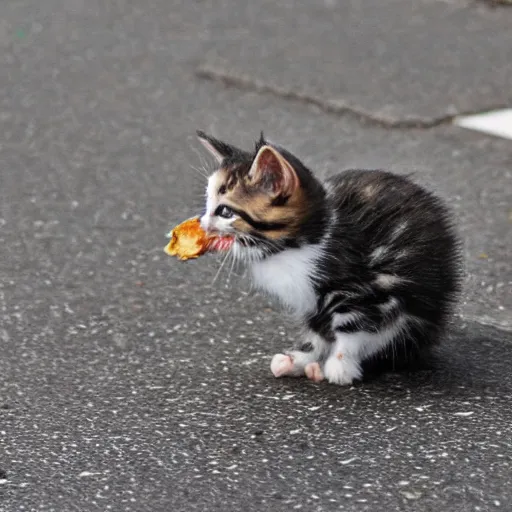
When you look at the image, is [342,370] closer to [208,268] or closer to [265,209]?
[265,209]

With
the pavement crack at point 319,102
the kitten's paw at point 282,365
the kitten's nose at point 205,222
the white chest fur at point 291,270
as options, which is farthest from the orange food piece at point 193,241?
the pavement crack at point 319,102

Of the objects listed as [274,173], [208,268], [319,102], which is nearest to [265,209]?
[274,173]

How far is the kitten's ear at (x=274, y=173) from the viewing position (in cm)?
362

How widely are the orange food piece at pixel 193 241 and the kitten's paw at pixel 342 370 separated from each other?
54 cm

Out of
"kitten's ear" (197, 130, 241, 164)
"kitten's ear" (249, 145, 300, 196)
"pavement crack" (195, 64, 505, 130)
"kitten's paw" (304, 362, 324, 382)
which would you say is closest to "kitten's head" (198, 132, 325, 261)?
"kitten's ear" (249, 145, 300, 196)

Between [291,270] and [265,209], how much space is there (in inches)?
8.4

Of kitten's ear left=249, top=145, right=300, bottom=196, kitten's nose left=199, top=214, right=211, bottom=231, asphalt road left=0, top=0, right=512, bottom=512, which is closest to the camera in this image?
asphalt road left=0, top=0, right=512, bottom=512

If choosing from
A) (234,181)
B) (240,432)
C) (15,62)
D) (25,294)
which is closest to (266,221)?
(234,181)

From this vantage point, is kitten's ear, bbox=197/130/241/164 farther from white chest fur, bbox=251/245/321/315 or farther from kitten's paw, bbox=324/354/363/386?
kitten's paw, bbox=324/354/363/386

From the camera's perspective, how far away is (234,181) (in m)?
3.73

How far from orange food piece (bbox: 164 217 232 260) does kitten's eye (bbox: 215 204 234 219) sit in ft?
0.23

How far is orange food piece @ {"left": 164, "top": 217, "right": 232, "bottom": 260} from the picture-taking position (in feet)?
12.3

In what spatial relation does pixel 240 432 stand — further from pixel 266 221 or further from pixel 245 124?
pixel 245 124

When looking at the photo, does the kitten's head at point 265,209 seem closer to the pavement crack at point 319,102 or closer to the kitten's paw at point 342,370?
the kitten's paw at point 342,370
